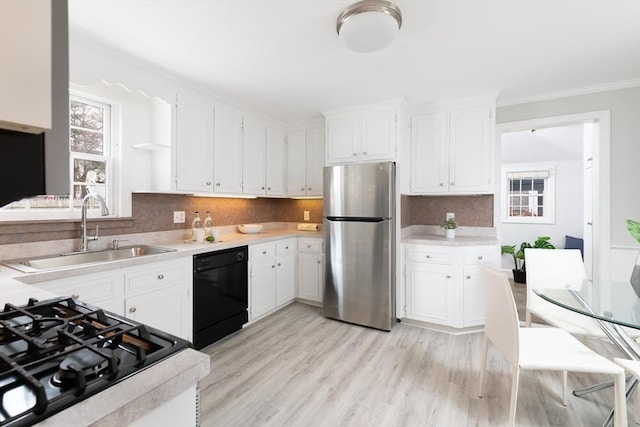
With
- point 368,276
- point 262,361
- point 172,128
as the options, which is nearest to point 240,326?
point 262,361

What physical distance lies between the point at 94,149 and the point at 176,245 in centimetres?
103

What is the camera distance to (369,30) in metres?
1.76

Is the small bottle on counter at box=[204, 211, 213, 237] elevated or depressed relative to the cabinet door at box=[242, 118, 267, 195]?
depressed

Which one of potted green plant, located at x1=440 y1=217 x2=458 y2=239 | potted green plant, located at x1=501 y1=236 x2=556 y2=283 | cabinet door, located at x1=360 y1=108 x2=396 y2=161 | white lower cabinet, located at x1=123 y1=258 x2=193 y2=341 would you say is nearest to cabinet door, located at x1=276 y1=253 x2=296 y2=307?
white lower cabinet, located at x1=123 y1=258 x2=193 y2=341

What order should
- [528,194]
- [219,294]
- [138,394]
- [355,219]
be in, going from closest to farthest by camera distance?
[138,394], [219,294], [355,219], [528,194]

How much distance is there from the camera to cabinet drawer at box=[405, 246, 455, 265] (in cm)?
300

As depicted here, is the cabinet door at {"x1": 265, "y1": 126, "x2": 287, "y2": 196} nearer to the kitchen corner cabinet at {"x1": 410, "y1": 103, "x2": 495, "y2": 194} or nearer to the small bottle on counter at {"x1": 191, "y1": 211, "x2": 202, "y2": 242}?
the small bottle on counter at {"x1": 191, "y1": 211, "x2": 202, "y2": 242}

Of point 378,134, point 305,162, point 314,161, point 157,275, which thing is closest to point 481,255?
point 378,134

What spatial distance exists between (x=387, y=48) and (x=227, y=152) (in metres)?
1.86

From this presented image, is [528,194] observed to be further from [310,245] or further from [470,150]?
[310,245]

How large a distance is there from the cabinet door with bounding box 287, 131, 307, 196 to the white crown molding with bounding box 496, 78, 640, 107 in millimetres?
2326

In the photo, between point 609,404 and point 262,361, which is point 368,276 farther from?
point 609,404

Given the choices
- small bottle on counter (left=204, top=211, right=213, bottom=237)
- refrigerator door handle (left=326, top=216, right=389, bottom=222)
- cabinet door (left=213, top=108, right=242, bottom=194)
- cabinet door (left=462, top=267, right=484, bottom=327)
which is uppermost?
cabinet door (left=213, top=108, right=242, bottom=194)

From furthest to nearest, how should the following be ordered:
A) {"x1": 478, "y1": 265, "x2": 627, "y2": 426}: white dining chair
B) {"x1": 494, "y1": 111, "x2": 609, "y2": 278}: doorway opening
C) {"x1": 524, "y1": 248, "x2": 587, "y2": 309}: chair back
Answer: {"x1": 494, "y1": 111, "x2": 609, "y2": 278}: doorway opening, {"x1": 524, "y1": 248, "x2": 587, "y2": 309}: chair back, {"x1": 478, "y1": 265, "x2": 627, "y2": 426}: white dining chair
